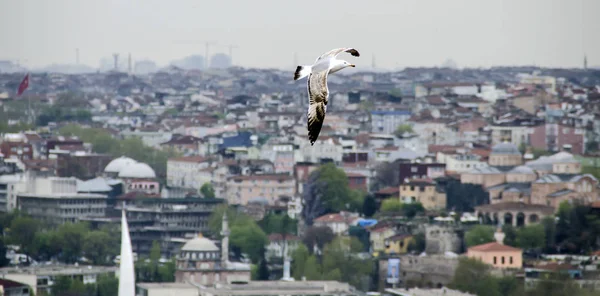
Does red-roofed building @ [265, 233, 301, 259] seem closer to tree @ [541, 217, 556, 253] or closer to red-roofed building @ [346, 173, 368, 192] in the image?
tree @ [541, 217, 556, 253]

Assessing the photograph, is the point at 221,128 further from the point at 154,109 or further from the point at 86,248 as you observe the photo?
the point at 86,248

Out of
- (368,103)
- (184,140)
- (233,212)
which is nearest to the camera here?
(233,212)

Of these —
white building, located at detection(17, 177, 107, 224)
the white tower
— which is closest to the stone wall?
white building, located at detection(17, 177, 107, 224)

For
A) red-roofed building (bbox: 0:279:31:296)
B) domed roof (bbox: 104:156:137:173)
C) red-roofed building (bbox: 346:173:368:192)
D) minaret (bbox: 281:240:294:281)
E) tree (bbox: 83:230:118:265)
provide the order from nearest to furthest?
red-roofed building (bbox: 0:279:31:296)
minaret (bbox: 281:240:294:281)
tree (bbox: 83:230:118:265)
red-roofed building (bbox: 346:173:368:192)
domed roof (bbox: 104:156:137:173)

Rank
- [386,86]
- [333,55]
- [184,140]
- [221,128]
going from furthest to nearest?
1. [386,86]
2. [221,128]
3. [184,140]
4. [333,55]

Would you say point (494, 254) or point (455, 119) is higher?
point (455, 119)

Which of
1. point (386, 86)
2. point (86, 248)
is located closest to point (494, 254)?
point (86, 248)

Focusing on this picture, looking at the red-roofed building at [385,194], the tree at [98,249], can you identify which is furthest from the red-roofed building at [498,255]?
the red-roofed building at [385,194]

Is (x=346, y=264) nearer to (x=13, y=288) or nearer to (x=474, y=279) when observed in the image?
(x=474, y=279)
